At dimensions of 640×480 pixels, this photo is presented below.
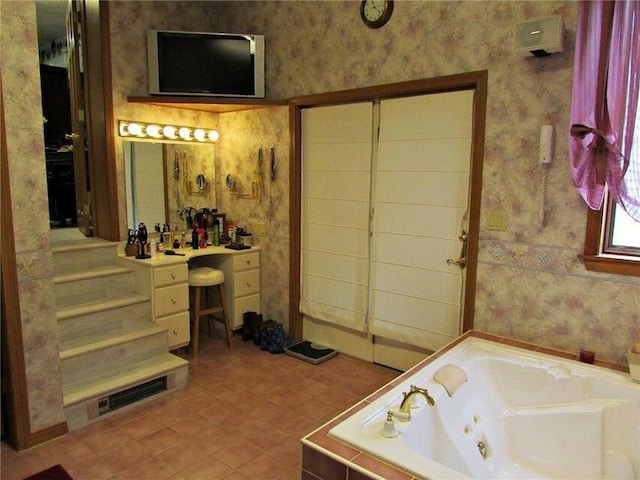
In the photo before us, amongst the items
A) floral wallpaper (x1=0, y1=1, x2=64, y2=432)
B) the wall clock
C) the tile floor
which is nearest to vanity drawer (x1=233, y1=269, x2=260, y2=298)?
the tile floor

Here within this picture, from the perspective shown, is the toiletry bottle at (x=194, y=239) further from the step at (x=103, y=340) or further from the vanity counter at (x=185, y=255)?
the step at (x=103, y=340)

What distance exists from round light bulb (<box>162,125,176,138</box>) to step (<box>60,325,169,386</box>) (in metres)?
1.66

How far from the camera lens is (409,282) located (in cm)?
327

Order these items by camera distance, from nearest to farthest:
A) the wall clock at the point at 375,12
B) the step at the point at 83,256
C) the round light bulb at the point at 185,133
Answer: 1. the wall clock at the point at 375,12
2. the step at the point at 83,256
3. the round light bulb at the point at 185,133

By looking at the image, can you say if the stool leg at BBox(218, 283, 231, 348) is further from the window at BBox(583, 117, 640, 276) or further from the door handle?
the window at BBox(583, 117, 640, 276)

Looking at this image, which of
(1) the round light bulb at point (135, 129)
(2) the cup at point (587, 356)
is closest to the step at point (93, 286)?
(1) the round light bulb at point (135, 129)

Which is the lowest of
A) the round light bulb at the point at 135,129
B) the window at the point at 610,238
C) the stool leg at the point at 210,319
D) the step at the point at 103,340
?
the stool leg at the point at 210,319

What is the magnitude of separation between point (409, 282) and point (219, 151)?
2.25 metres

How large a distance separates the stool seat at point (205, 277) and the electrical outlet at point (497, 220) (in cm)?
213

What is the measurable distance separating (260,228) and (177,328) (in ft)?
3.80

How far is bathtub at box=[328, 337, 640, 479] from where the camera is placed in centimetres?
195

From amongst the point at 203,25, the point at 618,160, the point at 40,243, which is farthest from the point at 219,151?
the point at 618,160

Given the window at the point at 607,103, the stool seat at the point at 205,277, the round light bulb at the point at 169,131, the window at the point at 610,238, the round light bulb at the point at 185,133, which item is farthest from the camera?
the round light bulb at the point at 185,133

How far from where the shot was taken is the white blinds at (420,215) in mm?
2955
